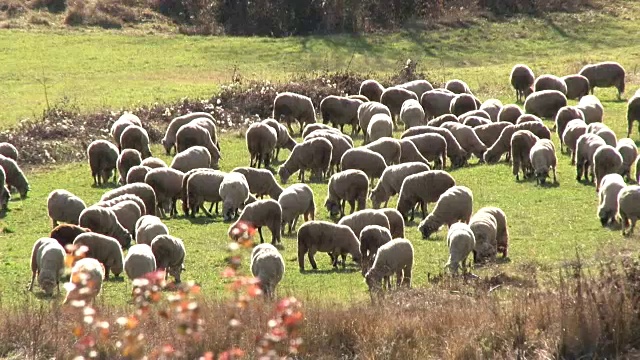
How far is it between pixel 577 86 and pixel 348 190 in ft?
53.4

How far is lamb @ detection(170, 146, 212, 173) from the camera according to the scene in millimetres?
28875

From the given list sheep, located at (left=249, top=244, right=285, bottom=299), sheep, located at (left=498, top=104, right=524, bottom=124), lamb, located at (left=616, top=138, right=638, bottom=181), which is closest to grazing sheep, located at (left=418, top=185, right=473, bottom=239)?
sheep, located at (left=249, top=244, right=285, bottom=299)

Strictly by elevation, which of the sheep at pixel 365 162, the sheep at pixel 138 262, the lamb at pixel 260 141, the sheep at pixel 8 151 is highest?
the sheep at pixel 138 262

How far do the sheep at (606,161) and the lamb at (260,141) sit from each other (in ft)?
29.6

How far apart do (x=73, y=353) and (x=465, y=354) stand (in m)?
5.04

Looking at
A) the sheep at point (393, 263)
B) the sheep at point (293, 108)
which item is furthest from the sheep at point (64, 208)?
the sheep at point (293, 108)

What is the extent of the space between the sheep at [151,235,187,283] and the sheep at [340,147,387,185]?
806 cm

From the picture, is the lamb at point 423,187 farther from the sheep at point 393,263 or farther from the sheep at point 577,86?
the sheep at point 577,86

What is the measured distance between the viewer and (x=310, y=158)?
96.5 feet

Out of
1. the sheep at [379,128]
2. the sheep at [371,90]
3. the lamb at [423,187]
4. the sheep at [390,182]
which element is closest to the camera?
the lamb at [423,187]

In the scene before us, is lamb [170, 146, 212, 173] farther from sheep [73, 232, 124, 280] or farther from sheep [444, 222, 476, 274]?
sheep [444, 222, 476, 274]

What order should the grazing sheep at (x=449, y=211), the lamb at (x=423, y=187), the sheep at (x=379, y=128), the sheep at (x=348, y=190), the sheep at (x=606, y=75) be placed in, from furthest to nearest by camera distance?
the sheep at (x=606, y=75), the sheep at (x=379, y=128), the sheep at (x=348, y=190), the lamb at (x=423, y=187), the grazing sheep at (x=449, y=211)

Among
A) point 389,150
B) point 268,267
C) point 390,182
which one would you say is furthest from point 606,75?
point 268,267

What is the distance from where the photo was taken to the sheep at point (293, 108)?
36688mm
